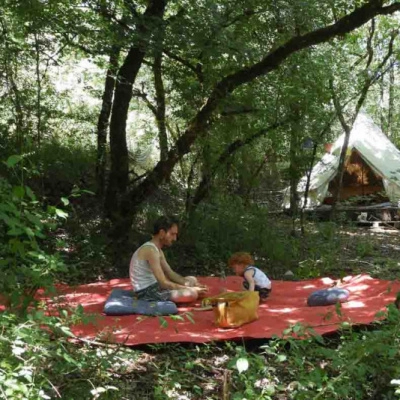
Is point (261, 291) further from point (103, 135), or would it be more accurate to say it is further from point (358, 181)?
point (358, 181)

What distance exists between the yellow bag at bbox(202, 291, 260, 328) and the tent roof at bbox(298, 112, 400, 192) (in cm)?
786

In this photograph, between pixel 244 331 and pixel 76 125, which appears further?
pixel 76 125

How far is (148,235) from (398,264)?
306 centimetres

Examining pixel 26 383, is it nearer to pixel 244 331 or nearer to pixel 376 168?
pixel 244 331

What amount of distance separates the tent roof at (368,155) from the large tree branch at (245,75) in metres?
5.74

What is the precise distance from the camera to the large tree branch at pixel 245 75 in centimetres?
564

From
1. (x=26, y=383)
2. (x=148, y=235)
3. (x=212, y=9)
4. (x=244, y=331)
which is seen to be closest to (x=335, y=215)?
(x=148, y=235)

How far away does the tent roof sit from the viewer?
11918 millimetres

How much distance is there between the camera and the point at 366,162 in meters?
12.5

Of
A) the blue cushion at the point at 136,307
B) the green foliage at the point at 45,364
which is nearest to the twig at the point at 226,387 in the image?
the green foliage at the point at 45,364

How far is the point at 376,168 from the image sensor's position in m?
12.2

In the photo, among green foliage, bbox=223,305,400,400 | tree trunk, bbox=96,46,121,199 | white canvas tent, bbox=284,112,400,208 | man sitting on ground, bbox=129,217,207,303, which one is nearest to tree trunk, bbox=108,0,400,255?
tree trunk, bbox=96,46,121,199

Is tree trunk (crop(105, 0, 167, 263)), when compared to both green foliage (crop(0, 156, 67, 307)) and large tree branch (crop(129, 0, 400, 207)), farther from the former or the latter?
green foliage (crop(0, 156, 67, 307))

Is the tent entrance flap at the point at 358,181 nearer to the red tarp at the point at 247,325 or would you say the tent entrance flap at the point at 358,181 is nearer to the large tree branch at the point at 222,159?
the large tree branch at the point at 222,159
